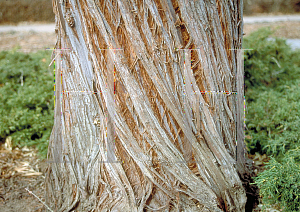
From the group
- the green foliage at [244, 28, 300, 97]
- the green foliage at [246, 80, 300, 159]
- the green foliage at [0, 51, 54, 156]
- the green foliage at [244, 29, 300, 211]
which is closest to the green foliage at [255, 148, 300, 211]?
the green foliage at [244, 29, 300, 211]

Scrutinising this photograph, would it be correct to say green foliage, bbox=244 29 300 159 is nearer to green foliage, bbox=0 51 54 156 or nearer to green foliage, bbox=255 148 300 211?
green foliage, bbox=255 148 300 211

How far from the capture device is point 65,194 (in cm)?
229

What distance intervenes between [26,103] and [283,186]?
3414 mm

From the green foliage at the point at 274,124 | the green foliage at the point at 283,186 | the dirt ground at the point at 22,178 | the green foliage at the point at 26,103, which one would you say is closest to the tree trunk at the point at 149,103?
the green foliage at the point at 283,186

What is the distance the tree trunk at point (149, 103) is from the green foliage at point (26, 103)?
1.40 metres

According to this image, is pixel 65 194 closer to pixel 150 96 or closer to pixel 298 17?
pixel 150 96

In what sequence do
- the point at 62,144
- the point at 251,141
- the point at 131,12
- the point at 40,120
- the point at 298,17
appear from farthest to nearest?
1. the point at 298,17
2. the point at 40,120
3. the point at 251,141
4. the point at 62,144
5. the point at 131,12

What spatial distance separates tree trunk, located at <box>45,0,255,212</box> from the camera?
1.92 metres

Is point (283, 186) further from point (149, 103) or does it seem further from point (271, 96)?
point (271, 96)

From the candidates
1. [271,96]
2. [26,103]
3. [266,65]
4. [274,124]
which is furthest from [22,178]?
[266,65]

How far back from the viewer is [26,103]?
393 cm

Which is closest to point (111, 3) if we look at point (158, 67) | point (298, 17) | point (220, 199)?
point (158, 67)

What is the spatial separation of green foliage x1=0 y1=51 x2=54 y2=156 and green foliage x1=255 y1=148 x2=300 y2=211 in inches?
95.6

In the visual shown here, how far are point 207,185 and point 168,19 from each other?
1.25 m
